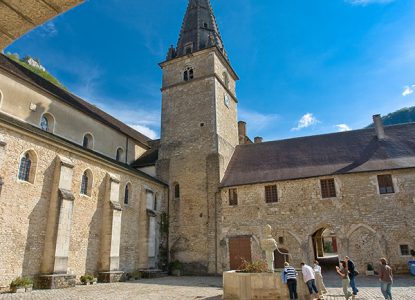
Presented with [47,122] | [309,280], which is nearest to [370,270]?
[309,280]

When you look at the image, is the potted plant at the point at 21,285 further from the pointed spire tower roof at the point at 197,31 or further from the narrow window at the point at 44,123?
the pointed spire tower roof at the point at 197,31

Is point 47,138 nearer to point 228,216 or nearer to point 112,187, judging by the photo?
point 112,187

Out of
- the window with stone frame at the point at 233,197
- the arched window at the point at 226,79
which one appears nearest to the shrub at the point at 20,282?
the window with stone frame at the point at 233,197

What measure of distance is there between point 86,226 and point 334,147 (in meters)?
18.5

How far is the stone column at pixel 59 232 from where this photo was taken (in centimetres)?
1383

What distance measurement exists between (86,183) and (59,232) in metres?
3.64

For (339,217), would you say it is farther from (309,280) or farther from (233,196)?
(309,280)

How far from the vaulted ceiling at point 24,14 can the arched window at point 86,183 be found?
15824 millimetres

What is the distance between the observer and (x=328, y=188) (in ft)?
69.0

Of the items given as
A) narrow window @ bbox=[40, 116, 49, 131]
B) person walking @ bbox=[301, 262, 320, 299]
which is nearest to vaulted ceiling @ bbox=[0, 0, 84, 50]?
person walking @ bbox=[301, 262, 320, 299]

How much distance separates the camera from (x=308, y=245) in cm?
2020

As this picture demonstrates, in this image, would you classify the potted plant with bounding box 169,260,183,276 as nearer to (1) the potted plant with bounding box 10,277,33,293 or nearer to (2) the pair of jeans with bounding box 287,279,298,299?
(1) the potted plant with bounding box 10,277,33,293

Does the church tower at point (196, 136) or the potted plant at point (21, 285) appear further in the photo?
the church tower at point (196, 136)

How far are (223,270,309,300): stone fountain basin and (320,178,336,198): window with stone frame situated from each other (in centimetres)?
1072
